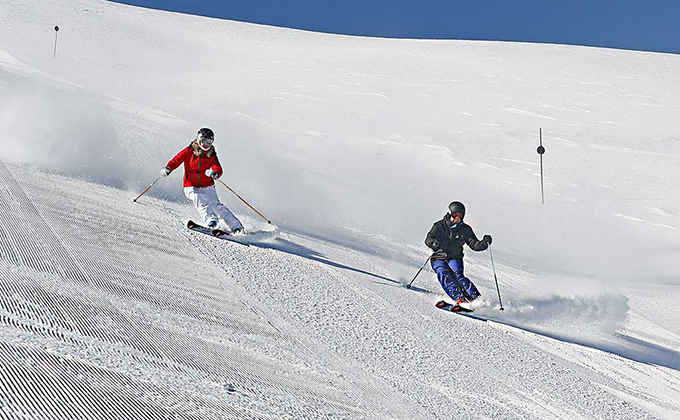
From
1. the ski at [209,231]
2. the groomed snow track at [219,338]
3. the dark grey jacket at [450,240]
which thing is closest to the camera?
the groomed snow track at [219,338]

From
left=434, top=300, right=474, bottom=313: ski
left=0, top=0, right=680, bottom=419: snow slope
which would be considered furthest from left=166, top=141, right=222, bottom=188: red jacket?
left=434, top=300, right=474, bottom=313: ski

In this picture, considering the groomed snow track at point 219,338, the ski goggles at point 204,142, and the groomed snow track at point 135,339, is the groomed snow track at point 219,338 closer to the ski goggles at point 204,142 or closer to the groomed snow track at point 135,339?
the groomed snow track at point 135,339

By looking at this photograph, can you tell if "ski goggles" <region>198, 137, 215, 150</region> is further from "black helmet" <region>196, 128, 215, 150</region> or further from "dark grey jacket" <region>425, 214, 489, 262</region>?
"dark grey jacket" <region>425, 214, 489, 262</region>

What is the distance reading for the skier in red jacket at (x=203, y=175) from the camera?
322 inches

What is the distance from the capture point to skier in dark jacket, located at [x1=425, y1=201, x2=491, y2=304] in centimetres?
781

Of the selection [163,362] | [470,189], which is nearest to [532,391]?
[163,362]

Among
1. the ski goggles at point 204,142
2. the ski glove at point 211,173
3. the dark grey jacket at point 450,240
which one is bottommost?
the dark grey jacket at point 450,240

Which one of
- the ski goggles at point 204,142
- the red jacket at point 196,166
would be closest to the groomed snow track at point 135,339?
the red jacket at point 196,166

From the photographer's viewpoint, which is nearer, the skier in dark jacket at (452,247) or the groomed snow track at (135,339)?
the groomed snow track at (135,339)

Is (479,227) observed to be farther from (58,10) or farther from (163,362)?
(58,10)

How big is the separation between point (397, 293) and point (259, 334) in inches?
116

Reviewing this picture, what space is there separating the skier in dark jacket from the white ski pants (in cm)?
236

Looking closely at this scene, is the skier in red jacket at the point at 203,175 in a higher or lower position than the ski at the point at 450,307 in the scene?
higher

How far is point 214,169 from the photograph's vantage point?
8344mm
